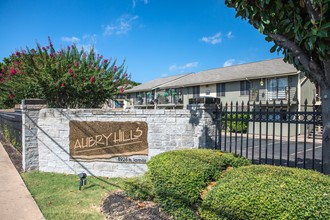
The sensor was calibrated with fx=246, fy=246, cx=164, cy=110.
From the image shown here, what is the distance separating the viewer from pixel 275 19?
12.2 ft

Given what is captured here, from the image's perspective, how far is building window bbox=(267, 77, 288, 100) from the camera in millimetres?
20844

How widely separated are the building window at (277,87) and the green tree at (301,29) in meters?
18.8

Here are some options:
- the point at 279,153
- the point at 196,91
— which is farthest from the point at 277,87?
the point at 279,153

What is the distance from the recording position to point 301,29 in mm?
3377

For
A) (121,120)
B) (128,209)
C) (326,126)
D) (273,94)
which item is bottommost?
(128,209)

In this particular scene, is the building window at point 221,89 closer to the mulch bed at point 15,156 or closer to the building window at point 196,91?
the building window at point 196,91

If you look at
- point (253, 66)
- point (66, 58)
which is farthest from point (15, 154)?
point (253, 66)

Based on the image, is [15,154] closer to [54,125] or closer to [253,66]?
[54,125]

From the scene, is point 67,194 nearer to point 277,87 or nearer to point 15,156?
point 15,156

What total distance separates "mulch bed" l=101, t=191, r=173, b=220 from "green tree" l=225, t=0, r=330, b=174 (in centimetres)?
269

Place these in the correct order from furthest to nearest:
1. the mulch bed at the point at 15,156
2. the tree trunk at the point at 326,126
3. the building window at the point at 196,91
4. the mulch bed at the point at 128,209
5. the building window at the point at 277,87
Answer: the building window at the point at 196,91 → the building window at the point at 277,87 → the mulch bed at the point at 15,156 → the mulch bed at the point at 128,209 → the tree trunk at the point at 326,126

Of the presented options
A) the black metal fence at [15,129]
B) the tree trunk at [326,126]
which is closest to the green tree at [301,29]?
the tree trunk at [326,126]

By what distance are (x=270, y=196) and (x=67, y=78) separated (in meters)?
7.24

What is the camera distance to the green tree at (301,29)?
314 centimetres
